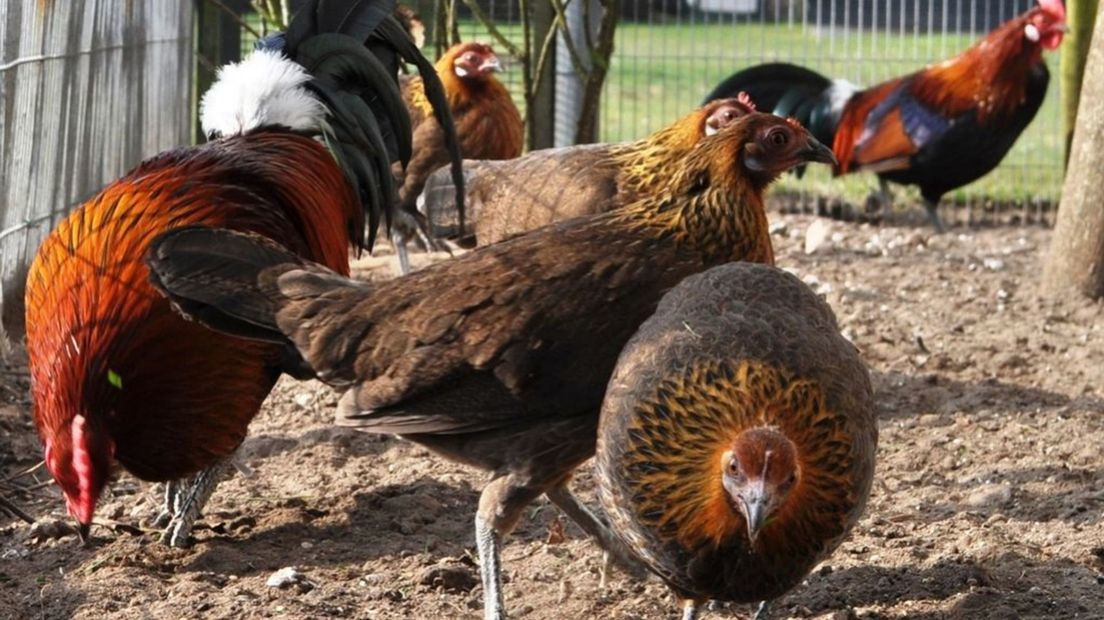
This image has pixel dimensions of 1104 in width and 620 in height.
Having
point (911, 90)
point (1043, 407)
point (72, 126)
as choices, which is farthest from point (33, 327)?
point (911, 90)

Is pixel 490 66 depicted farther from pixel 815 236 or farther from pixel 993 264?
pixel 993 264

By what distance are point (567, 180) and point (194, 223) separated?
6.52 feet

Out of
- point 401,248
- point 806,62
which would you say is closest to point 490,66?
point 401,248

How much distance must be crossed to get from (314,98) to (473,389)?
6.28 ft

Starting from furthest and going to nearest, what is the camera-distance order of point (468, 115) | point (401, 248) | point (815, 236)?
1. point (815, 236)
2. point (468, 115)
3. point (401, 248)

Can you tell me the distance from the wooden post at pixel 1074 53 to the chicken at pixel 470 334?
19.5 ft

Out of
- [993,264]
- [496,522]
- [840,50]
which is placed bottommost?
[496,522]

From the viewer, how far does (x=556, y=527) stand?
17.5 ft

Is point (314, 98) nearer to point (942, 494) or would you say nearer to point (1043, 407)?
point (942, 494)

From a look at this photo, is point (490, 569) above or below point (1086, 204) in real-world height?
below

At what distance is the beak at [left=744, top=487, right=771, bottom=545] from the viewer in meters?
3.52

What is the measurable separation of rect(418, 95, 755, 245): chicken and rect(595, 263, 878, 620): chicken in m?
1.80

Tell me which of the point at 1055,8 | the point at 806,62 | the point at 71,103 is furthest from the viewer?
the point at 806,62

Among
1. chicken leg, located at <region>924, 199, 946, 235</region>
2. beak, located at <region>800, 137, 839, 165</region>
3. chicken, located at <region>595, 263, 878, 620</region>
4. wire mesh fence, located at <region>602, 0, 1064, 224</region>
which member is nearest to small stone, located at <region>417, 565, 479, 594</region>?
chicken, located at <region>595, 263, 878, 620</region>
